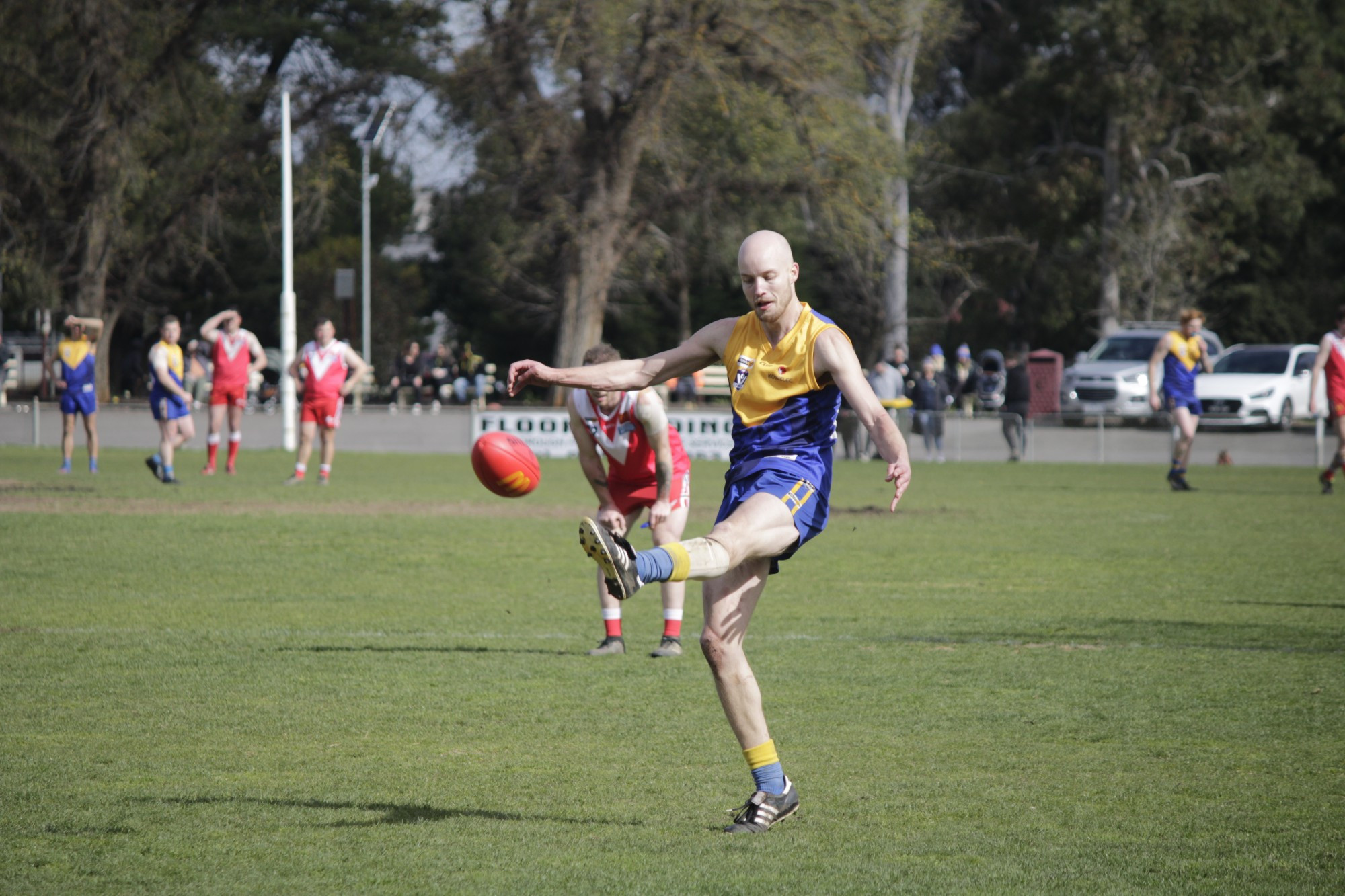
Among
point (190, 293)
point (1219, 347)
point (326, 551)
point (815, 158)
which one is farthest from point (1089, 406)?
point (190, 293)

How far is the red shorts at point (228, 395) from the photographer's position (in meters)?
20.9

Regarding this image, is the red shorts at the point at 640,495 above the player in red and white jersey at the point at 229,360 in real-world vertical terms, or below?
below

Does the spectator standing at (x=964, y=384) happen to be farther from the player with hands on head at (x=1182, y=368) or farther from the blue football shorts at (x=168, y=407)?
the blue football shorts at (x=168, y=407)

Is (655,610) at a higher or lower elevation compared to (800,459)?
lower

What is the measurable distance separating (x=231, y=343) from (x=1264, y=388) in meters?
23.3

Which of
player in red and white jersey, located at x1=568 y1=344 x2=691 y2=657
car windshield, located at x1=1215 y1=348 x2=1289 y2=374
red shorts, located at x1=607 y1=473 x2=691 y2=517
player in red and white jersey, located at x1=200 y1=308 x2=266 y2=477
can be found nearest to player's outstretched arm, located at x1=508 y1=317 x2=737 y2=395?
player in red and white jersey, located at x1=568 y1=344 x2=691 y2=657

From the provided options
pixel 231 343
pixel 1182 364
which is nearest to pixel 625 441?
pixel 231 343

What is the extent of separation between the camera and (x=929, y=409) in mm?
30031

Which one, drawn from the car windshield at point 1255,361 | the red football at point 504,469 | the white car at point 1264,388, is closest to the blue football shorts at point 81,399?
the red football at point 504,469

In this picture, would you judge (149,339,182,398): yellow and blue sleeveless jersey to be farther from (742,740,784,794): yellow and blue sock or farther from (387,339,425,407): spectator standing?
(387,339,425,407): spectator standing

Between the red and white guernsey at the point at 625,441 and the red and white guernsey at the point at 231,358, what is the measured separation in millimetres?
12638

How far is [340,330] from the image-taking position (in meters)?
56.1

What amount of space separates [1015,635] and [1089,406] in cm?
2819

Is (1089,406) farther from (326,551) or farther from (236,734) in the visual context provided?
(236,734)
